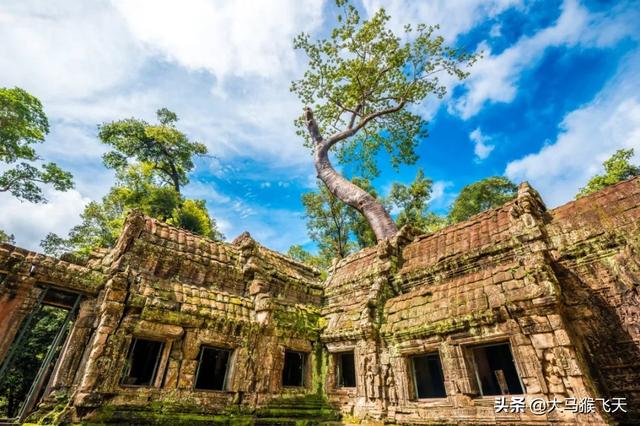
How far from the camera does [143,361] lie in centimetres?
812

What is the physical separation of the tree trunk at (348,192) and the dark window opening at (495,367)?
6.75 metres

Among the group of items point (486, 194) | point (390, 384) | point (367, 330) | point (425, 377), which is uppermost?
point (486, 194)

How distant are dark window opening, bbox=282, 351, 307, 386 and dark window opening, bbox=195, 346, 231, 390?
1960mm

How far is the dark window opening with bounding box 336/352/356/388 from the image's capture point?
1013 centimetres

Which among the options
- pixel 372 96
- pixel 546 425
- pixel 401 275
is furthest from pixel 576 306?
pixel 372 96

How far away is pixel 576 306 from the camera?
7.07 m

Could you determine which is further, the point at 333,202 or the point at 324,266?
the point at 324,266

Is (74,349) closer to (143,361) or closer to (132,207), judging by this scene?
(143,361)

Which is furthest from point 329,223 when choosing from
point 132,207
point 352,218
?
point 132,207

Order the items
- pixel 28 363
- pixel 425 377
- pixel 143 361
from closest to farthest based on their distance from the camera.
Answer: pixel 143 361, pixel 425 377, pixel 28 363

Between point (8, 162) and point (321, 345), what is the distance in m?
25.4

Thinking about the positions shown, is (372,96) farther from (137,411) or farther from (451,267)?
(137,411)

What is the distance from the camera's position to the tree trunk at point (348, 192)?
16.5 meters

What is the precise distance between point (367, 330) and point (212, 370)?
4741mm
